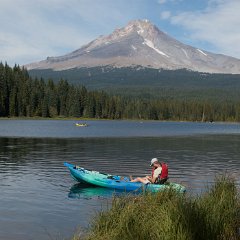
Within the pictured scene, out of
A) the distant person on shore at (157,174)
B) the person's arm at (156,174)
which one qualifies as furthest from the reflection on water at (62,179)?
the person's arm at (156,174)

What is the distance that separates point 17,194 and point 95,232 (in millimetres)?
15056

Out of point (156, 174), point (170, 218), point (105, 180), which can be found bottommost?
point (105, 180)

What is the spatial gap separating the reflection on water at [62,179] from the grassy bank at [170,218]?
378cm

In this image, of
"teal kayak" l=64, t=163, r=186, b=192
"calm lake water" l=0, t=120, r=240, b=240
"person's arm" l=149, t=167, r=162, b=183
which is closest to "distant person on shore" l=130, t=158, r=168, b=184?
"person's arm" l=149, t=167, r=162, b=183

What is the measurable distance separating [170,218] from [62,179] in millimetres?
23833

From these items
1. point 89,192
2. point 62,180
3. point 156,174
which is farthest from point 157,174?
point 62,180

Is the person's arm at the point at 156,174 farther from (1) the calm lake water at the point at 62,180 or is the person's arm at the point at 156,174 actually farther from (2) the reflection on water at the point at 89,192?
(1) the calm lake water at the point at 62,180

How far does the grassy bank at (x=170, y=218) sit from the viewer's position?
13000mm

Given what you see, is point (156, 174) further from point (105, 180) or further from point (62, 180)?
point (62, 180)

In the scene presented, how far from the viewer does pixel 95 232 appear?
1502 centimetres

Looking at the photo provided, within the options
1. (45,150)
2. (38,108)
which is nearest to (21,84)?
(38,108)

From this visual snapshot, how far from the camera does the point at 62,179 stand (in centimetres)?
3616

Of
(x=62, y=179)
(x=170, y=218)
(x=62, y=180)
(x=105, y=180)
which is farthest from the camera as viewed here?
(x=62, y=179)

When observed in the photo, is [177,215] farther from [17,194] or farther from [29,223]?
[17,194]
